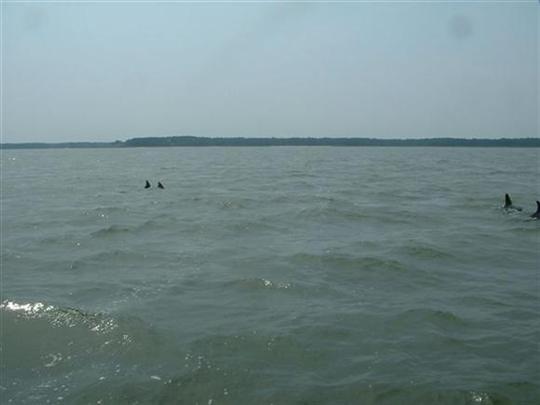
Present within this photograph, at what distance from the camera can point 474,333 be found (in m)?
9.80

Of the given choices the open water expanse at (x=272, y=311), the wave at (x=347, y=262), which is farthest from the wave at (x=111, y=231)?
the wave at (x=347, y=262)

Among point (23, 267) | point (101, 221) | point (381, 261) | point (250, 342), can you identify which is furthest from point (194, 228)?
point (250, 342)

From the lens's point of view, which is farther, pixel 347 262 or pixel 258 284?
pixel 347 262

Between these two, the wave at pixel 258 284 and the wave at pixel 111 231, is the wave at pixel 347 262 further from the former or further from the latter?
the wave at pixel 111 231

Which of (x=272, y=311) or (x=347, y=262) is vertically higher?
(x=347, y=262)

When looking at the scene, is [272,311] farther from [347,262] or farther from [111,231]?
[111,231]

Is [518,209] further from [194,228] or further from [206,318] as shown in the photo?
[206,318]

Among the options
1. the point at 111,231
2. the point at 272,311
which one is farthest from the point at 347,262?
the point at 111,231

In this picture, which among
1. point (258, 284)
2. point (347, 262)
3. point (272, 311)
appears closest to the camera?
point (272, 311)

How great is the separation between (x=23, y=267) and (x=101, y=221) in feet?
27.8

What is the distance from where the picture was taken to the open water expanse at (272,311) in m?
7.98

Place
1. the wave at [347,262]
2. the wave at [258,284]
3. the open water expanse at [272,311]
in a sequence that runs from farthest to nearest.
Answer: the wave at [347,262] → the wave at [258,284] → the open water expanse at [272,311]

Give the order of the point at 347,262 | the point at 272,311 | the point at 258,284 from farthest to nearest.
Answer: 1. the point at 347,262
2. the point at 258,284
3. the point at 272,311

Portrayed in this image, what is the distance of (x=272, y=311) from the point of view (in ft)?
36.4
